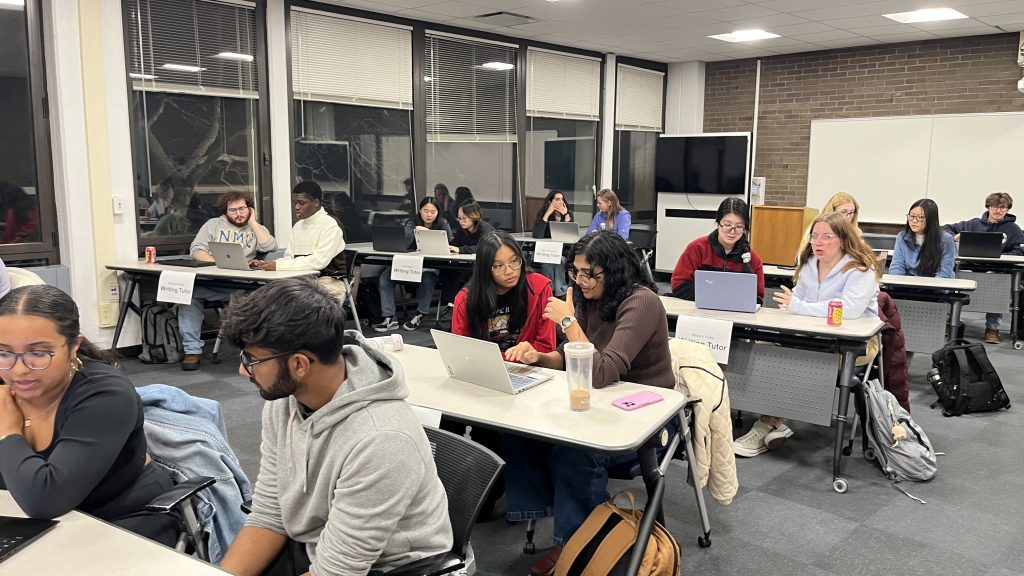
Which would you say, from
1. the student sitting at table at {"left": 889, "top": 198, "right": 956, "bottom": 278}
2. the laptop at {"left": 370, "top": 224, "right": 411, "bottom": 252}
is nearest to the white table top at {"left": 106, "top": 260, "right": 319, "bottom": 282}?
the laptop at {"left": 370, "top": 224, "right": 411, "bottom": 252}

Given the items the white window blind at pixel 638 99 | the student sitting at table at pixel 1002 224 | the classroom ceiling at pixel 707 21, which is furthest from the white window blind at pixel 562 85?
the student sitting at table at pixel 1002 224

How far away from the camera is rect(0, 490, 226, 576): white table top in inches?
52.4

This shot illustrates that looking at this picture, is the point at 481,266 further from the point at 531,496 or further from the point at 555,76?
the point at 555,76

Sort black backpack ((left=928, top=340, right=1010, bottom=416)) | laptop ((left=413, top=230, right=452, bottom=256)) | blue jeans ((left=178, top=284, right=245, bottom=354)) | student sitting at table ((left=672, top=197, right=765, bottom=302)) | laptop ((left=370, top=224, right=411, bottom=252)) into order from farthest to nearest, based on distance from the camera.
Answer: laptop ((left=370, top=224, right=411, bottom=252)) → laptop ((left=413, top=230, right=452, bottom=256)) → blue jeans ((left=178, top=284, right=245, bottom=354)) → black backpack ((left=928, top=340, right=1010, bottom=416)) → student sitting at table ((left=672, top=197, right=765, bottom=302))

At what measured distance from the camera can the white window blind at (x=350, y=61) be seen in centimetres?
639

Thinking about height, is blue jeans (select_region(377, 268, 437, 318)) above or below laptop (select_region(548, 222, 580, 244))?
below

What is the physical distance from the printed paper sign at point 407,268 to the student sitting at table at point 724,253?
229 centimetres

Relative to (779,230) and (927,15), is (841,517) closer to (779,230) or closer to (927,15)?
(927,15)

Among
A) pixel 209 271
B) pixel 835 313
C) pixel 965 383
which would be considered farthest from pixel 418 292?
pixel 965 383

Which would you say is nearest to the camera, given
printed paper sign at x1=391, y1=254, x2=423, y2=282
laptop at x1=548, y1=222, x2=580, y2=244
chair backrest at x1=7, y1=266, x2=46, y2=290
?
chair backrest at x1=7, y1=266, x2=46, y2=290

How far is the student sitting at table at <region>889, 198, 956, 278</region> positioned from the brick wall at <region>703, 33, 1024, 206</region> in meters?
3.27

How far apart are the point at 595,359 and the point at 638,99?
7792 mm

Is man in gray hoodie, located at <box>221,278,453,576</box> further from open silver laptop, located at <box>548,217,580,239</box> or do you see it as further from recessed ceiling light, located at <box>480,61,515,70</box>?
recessed ceiling light, located at <box>480,61,515,70</box>

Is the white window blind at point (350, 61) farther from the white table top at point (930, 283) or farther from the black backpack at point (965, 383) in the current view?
the black backpack at point (965, 383)
